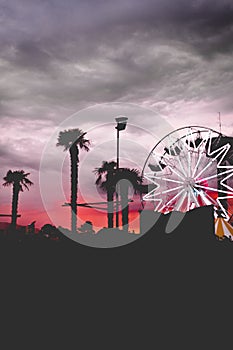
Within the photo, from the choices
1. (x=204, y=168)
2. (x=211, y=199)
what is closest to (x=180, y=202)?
(x=211, y=199)

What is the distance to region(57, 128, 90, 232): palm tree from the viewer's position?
41.2 m

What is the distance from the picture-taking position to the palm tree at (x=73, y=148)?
4119 cm

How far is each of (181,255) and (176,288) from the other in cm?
434

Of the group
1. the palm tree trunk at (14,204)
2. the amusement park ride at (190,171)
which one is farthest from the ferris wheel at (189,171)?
the palm tree trunk at (14,204)

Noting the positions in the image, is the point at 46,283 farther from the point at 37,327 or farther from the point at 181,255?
the point at 181,255

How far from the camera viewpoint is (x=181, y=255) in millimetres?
21328

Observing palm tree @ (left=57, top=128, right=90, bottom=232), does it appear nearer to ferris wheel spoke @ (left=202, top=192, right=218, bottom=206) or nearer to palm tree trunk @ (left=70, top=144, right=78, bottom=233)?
palm tree trunk @ (left=70, top=144, right=78, bottom=233)

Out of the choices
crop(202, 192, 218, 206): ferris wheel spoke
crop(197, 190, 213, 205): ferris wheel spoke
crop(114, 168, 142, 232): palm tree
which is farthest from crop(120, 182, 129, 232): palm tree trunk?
crop(202, 192, 218, 206): ferris wheel spoke

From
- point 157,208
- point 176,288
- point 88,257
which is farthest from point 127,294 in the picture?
point 157,208

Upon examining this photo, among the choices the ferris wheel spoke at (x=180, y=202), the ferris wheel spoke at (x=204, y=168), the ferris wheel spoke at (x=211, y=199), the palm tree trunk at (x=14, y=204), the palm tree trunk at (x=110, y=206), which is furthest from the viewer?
the palm tree trunk at (x=14, y=204)

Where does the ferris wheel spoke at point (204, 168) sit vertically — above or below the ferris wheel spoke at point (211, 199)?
above

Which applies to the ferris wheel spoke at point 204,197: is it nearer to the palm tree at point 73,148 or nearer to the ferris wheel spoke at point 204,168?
the ferris wheel spoke at point 204,168

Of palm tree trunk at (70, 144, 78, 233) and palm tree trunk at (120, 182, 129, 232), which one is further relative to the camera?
palm tree trunk at (70, 144, 78, 233)

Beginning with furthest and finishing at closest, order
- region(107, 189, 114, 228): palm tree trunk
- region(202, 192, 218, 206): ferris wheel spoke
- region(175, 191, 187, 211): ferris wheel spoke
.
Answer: region(107, 189, 114, 228): palm tree trunk
region(175, 191, 187, 211): ferris wheel spoke
region(202, 192, 218, 206): ferris wheel spoke
